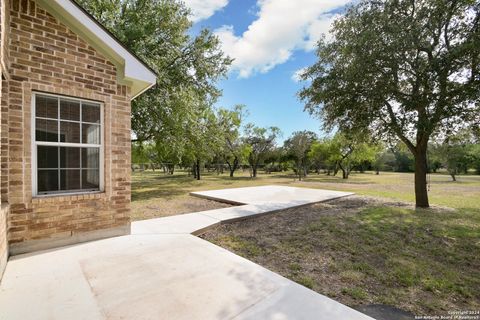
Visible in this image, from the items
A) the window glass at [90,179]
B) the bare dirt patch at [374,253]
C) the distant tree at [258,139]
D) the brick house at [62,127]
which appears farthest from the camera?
the distant tree at [258,139]

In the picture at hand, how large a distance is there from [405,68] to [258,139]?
2364 cm

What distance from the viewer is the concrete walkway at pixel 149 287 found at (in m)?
2.45

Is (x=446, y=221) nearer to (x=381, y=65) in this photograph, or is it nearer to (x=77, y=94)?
(x=381, y=65)

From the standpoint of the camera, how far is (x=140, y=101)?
10.9 meters

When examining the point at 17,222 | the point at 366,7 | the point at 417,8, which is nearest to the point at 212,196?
the point at 17,222

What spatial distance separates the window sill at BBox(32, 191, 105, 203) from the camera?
3.96 meters

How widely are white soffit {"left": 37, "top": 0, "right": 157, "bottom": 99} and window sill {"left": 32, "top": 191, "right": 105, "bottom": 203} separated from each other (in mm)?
2354

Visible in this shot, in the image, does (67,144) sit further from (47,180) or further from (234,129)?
(234,129)

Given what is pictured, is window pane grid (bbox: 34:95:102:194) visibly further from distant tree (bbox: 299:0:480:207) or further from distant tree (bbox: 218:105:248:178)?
distant tree (bbox: 218:105:248:178)

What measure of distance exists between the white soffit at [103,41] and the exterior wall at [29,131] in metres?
0.12

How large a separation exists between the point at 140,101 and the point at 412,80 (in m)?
11.0

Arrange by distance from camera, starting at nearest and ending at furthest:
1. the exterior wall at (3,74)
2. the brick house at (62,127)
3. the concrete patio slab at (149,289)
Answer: the concrete patio slab at (149,289) < the exterior wall at (3,74) < the brick house at (62,127)

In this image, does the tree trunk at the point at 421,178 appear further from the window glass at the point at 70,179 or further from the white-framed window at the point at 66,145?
the window glass at the point at 70,179

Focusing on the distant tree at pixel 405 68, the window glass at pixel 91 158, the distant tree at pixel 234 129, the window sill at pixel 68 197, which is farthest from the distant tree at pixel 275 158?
the window sill at pixel 68 197
